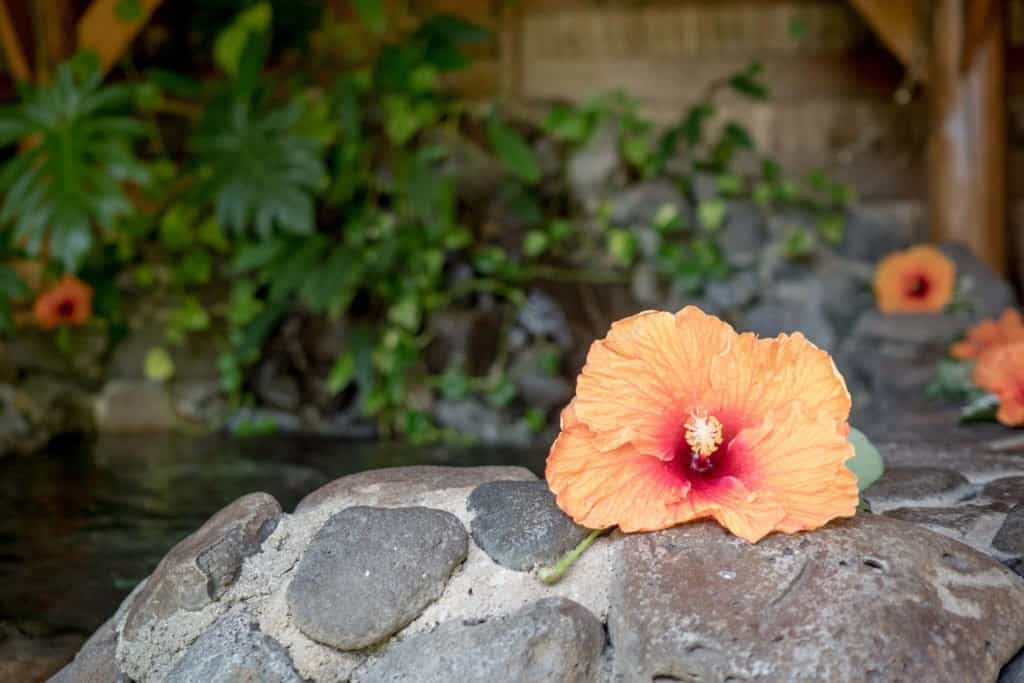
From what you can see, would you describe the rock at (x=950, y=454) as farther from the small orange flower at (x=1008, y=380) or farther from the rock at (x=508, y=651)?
the rock at (x=508, y=651)

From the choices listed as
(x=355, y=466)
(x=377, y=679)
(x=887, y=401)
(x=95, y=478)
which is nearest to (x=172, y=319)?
(x=95, y=478)

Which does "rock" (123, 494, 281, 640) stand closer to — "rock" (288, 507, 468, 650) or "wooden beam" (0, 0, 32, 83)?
"rock" (288, 507, 468, 650)

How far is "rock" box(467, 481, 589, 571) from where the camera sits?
1163 millimetres

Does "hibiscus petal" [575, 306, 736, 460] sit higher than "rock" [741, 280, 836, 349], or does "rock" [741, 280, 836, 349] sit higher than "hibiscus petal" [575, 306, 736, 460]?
"hibiscus petal" [575, 306, 736, 460]

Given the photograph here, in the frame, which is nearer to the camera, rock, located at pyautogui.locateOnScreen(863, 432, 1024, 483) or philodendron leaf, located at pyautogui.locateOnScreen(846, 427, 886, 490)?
philodendron leaf, located at pyautogui.locateOnScreen(846, 427, 886, 490)

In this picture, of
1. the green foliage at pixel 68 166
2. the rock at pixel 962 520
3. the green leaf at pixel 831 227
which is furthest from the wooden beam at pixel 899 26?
the rock at pixel 962 520

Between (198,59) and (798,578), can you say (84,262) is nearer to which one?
(198,59)

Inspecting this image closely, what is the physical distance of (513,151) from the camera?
389cm

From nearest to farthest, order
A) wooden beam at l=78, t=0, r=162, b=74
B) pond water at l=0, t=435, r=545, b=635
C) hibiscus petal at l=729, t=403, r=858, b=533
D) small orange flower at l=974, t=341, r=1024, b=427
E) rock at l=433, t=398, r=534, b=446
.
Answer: hibiscus petal at l=729, t=403, r=858, b=533, small orange flower at l=974, t=341, r=1024, b=427, pond water at l=0, t=435, r=545, b=635, rock at l=433, t=398, r=534, b=446, wooden beam at l=78, t=0, r=162, b=74

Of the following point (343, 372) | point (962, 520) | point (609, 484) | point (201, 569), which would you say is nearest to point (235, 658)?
point (201, 569)

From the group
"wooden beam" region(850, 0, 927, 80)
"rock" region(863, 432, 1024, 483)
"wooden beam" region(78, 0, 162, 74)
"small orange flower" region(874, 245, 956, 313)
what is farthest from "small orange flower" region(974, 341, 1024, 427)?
"wooden beam" region(78, 0, 162, 74)

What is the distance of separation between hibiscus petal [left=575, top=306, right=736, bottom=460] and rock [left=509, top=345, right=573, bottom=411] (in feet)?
8.42

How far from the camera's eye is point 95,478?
3.03 metres

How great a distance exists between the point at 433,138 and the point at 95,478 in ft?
6.62
